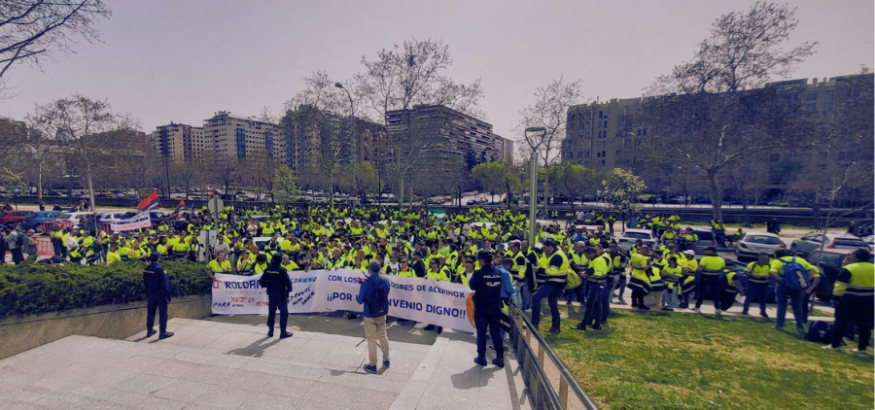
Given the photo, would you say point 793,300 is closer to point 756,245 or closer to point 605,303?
point 605,303

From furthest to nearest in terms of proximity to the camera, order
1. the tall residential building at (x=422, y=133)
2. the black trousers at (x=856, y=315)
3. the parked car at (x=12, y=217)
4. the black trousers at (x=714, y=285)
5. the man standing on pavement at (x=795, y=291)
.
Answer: the tall residential building at (x=422, y=133), the parked car at (x=12, y=217), the black trousers at (x=714, y=285), the man standing on pavement at (x=795, y=291), the black trousers at (x=856, y=315)

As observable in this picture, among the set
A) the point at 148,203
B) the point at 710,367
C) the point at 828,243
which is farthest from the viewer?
the point at 828,243

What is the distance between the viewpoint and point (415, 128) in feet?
112

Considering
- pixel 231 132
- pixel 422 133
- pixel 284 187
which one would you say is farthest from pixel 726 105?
pixel 231 132

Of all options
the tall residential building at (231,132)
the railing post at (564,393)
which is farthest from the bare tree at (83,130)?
the tall residential building at (231,132)

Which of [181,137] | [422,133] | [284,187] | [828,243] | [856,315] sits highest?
[181,137]

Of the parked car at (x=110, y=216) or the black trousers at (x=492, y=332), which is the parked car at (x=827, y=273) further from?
the parked car at (x=110, y=216)

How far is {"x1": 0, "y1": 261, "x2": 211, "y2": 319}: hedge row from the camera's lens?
6.43m

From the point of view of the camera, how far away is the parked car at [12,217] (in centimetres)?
2403

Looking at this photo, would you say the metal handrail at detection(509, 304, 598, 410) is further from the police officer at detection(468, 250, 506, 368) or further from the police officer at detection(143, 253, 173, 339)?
the police officer at detection(143, 253, 173, 339)

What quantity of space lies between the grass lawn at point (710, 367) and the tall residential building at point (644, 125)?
1069 inches

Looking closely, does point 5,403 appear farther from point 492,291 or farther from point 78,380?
point 492,291

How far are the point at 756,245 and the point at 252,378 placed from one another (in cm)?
2167

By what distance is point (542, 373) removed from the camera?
4.15 meters
